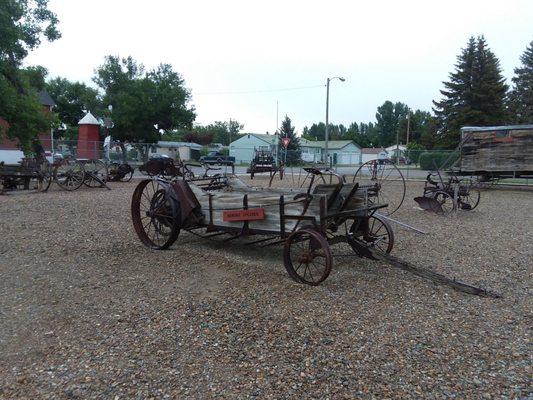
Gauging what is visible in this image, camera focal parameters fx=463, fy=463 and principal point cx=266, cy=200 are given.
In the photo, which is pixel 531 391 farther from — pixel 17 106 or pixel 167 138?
pixel 167 138

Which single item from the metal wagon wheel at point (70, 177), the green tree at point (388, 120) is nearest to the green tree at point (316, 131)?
the green tree at point (388, 120)

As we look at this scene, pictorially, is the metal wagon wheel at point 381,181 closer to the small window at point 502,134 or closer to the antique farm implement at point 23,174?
the small window at point 502,134

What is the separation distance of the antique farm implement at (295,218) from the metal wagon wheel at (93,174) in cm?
1084

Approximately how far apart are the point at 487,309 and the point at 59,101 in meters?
56.6

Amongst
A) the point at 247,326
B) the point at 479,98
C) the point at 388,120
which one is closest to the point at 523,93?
the point at 479,98

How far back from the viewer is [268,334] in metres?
3.74

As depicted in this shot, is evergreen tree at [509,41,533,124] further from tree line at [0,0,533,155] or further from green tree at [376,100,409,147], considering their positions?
green tree at [376,100,409,147]

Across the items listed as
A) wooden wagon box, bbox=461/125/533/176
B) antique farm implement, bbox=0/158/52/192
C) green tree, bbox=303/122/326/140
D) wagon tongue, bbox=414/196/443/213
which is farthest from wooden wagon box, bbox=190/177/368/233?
green tree, bbox=303/122/326/140

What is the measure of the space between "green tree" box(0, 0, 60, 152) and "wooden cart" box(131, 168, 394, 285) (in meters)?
12.6

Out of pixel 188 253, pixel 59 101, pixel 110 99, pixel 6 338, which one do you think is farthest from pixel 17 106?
pixel 59 101

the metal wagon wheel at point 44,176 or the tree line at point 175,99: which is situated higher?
the tree line at point 175,99

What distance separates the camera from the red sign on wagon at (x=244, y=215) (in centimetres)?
557

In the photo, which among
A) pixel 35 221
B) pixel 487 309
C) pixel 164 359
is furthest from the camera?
pixel 35 221

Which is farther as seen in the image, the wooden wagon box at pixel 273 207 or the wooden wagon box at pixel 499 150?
the wooden wagon box at pixel 499 150
